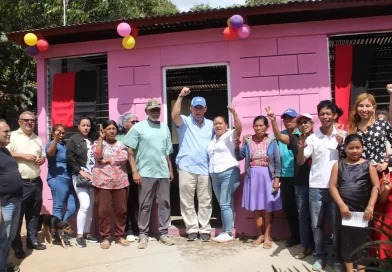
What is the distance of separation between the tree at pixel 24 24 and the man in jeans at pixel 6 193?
20.2ft

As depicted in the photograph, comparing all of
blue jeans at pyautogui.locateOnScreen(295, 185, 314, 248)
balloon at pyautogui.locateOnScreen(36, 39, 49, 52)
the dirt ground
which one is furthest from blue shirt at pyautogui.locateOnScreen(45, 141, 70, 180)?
blue jeans at pyautogui.locateOnScreen(295, 185, 314, 248)

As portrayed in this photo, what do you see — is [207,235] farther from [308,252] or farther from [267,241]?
[308,252]

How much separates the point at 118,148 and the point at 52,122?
73.7 inches

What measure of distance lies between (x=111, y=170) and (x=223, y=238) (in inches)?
69.1

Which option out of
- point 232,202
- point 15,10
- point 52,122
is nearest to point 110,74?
point 52,122

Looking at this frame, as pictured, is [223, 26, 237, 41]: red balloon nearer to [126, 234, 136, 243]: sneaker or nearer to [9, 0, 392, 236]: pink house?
[9, 0, 392, 236]: pink house

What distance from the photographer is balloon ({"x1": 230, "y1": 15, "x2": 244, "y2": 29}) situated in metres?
5.11

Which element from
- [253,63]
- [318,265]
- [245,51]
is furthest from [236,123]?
[318,265]

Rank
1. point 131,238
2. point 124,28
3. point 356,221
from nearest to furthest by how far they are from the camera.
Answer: point 356,221 → point 131,238 → point 124,28

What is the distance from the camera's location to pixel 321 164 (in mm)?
4230

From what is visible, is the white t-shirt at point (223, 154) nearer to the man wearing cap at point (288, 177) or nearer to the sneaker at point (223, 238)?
the man wearing cap at point (288, 177)

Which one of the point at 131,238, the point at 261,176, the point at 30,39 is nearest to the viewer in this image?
the point at 261,176

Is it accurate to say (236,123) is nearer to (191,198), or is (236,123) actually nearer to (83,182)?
(191,198)

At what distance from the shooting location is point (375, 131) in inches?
152
